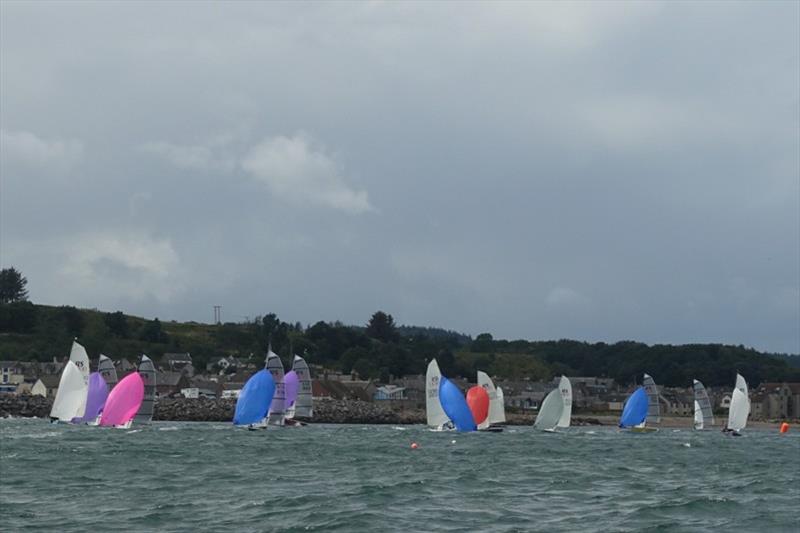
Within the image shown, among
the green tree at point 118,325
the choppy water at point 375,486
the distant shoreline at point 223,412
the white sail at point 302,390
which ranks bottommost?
the choppy water at point 375,486

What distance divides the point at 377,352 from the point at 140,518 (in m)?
163

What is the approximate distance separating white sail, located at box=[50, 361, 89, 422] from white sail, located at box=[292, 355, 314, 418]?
16.2 metres

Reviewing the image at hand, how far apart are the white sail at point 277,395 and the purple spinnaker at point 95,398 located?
10972 mm

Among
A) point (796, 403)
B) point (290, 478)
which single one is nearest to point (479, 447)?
point (290, 478)

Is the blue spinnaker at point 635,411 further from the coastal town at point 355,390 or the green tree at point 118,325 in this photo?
the green tree at point 118,325

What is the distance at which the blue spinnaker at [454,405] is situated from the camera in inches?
3253

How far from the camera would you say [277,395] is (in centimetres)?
8588

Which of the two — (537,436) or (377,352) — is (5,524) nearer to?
(537,436)

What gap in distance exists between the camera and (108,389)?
84562 mm

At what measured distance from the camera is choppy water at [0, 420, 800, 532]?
30.8 m

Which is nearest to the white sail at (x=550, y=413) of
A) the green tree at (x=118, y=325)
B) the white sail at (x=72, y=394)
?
the white sail at (x=72, y=394)

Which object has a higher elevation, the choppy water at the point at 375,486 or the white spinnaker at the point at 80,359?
the white spinnaker at the point at 80,359

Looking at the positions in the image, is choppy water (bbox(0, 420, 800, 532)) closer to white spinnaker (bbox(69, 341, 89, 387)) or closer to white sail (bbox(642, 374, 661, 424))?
white spinnaker (bbox(69, 341, 89, 387))

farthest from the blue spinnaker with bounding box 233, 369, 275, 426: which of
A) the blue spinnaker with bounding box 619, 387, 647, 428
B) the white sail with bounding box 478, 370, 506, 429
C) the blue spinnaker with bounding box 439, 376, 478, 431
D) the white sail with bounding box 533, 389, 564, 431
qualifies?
the blue spinnaker with bounding box 619, 387, 647, 428
